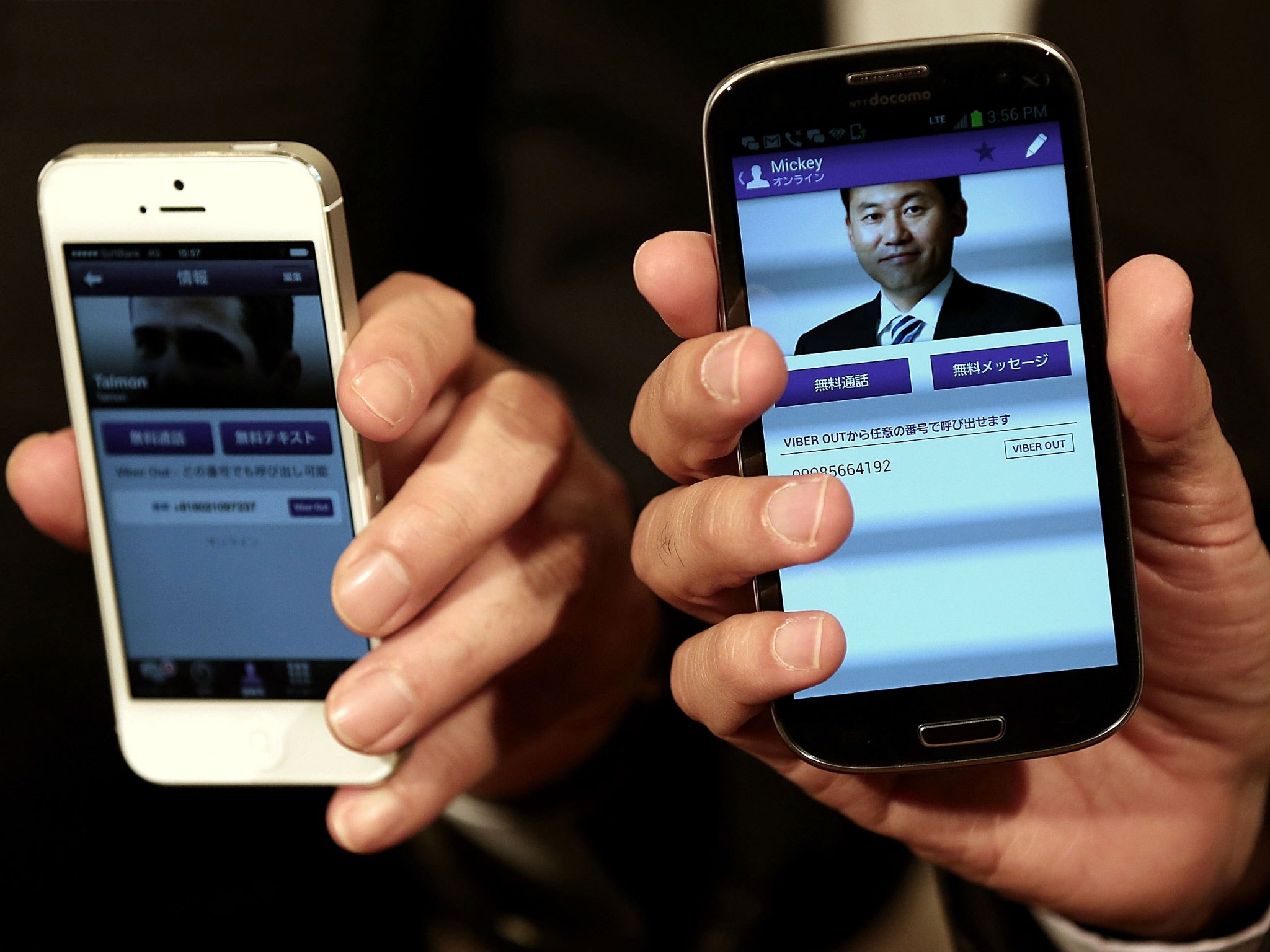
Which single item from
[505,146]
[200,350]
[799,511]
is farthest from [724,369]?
[505,146]

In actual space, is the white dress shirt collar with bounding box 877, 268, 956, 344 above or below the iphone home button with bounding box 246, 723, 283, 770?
above

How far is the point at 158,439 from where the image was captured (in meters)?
0.46

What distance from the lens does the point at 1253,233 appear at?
0.75 metres

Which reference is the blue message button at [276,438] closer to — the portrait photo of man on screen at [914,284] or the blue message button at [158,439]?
the blue message button at [158,439]

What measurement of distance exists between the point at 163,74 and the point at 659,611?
0.60 meters

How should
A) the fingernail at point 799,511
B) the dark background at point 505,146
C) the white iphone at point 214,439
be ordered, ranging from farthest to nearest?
the dark background at point 505,146
the white iphone at point 214,439
the fingernail at point 799,511

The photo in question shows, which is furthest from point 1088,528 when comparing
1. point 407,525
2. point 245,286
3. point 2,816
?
point 2,816

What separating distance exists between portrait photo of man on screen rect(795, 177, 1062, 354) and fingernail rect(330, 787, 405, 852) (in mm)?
312

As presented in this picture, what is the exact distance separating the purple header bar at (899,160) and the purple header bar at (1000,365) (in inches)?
3.1

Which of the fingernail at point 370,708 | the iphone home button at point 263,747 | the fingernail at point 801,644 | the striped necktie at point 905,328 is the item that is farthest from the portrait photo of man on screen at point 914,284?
the iphone home button at point 263,747

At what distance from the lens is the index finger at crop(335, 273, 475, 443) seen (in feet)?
1.26

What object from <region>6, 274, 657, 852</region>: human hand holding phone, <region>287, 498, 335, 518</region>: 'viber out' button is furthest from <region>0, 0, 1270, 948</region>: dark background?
<region>287, 498, 335, 518</region>: 'viber out' button

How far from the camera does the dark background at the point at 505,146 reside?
70 centimetres

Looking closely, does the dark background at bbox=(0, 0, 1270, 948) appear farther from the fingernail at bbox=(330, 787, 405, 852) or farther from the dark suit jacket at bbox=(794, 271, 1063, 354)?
the dark suit jacket at bbox=(794, 271, 1063, 354)
